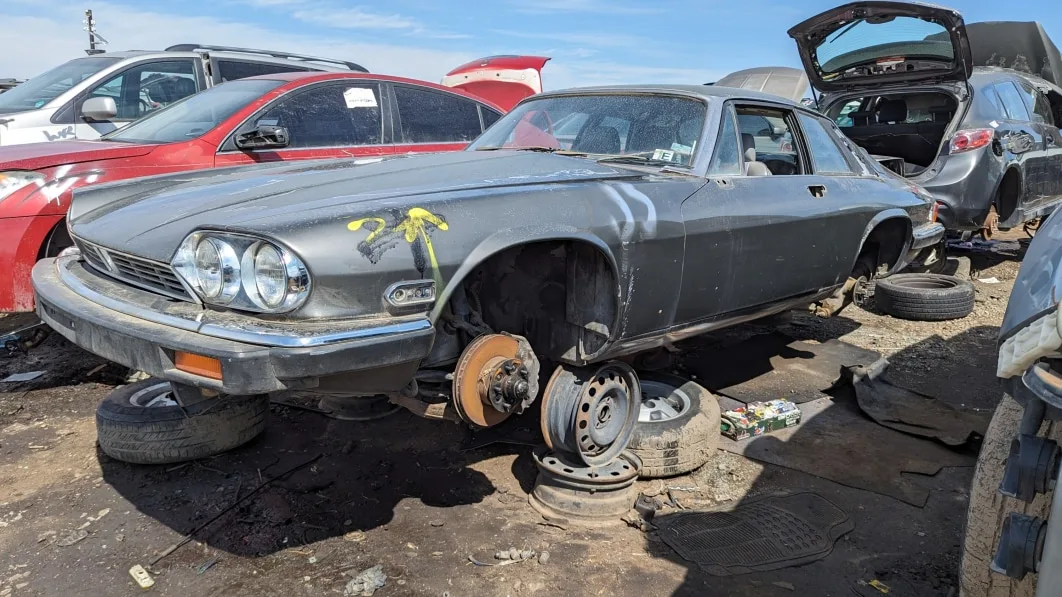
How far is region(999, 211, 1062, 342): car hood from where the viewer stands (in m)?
1.57

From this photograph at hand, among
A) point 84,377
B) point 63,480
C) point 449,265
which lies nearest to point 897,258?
point 449,265

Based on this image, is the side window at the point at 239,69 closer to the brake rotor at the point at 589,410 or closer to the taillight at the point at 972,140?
the brake rotor at the point at 589,410

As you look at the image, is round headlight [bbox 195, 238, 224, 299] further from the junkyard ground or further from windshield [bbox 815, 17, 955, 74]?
windshield [bbox 815, 17, 955, 74]

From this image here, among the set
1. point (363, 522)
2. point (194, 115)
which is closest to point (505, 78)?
point (194, 115)

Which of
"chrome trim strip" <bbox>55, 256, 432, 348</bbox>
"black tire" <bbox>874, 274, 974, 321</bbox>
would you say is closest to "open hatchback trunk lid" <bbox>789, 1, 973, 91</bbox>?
"black tire" <bbox>874, 274, 974, 321</bbox>

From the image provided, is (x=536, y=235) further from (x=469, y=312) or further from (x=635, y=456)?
(x=635, y=456)

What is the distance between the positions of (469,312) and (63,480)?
1.99m

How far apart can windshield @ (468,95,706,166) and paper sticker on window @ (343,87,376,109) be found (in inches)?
69.8

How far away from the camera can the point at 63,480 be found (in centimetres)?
314

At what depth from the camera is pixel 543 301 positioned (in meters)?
2.91

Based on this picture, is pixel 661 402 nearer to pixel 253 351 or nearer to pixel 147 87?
pixel 253 351

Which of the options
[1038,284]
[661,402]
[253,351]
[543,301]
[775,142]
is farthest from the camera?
[775,142]

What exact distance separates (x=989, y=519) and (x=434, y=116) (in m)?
4.73

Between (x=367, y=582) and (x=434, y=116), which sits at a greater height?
(x=434, y=116)
